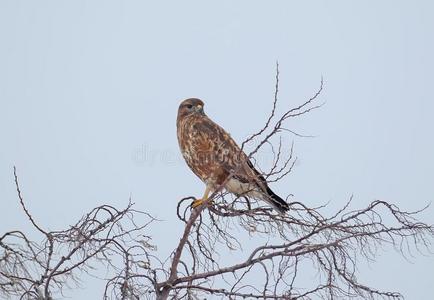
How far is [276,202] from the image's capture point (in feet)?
19.3

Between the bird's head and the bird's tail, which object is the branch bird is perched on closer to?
the bird's head

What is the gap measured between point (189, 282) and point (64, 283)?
2.59 ft

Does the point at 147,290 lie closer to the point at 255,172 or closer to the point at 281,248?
the point at 281,248

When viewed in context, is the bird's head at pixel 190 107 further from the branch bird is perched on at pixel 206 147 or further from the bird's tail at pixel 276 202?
the bird's tail at pixel 276 202

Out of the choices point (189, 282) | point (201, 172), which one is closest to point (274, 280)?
point (189, 282)

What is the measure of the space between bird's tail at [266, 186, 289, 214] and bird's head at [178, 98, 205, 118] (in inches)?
67.4

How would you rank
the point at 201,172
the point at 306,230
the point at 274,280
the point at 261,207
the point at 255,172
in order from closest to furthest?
the point at 274,280, the point at 306,230, the point at 261,207, the point at 255,172, the point at 201,172

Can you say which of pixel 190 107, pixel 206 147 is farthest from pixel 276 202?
pixel 190 107

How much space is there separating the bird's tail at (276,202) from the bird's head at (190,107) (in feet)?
5.62

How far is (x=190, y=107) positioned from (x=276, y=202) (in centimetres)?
233

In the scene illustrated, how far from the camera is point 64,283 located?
165 inches

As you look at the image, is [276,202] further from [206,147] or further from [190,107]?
[190,107]

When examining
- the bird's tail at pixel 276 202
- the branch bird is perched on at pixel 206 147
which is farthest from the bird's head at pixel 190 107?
the bird's tail at pixel 276 202

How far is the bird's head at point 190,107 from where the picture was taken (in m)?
7.80
